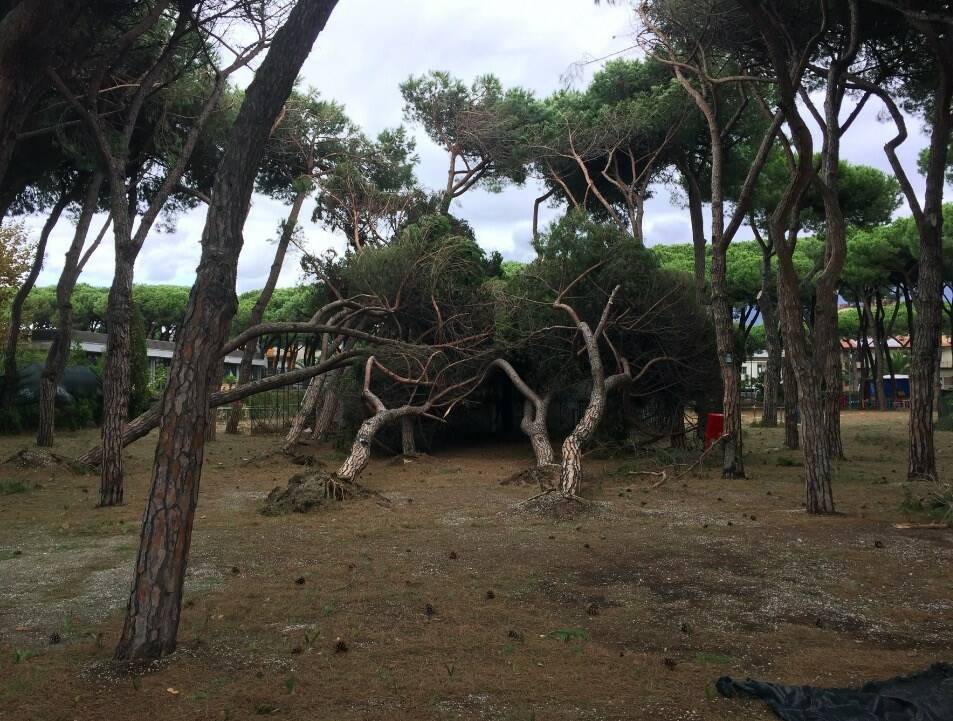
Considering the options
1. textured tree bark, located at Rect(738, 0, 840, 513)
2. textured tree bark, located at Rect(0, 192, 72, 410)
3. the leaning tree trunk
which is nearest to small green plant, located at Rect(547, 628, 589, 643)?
textured tree bark, located at Rect(738, 0, 840, 513)

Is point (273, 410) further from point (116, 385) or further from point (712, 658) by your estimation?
point (712, 658)

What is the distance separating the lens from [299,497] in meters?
9.48

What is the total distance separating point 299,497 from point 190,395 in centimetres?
572

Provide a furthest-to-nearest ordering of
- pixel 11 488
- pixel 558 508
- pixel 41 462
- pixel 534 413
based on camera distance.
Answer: pixel 534 413
pixel 41 462
pixel 11 488
pixel 558 508

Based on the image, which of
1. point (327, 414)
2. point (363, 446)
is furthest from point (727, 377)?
point (327, 414)

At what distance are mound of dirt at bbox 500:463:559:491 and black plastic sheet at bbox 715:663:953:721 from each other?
7.65m

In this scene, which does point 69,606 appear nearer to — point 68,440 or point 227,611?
point 227,611

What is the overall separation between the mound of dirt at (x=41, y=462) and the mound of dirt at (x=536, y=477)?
7065mm

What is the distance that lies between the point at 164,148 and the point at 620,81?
1188 cm

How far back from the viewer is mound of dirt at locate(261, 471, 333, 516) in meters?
9.35

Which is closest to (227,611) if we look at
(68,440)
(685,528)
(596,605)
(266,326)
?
(266,326)

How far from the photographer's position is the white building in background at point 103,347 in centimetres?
3062

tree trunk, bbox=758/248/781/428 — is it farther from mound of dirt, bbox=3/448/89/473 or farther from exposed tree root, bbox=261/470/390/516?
mound of dirt, bbox=3/448/89/473

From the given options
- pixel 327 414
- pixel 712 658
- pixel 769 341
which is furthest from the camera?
pixel 769 341
